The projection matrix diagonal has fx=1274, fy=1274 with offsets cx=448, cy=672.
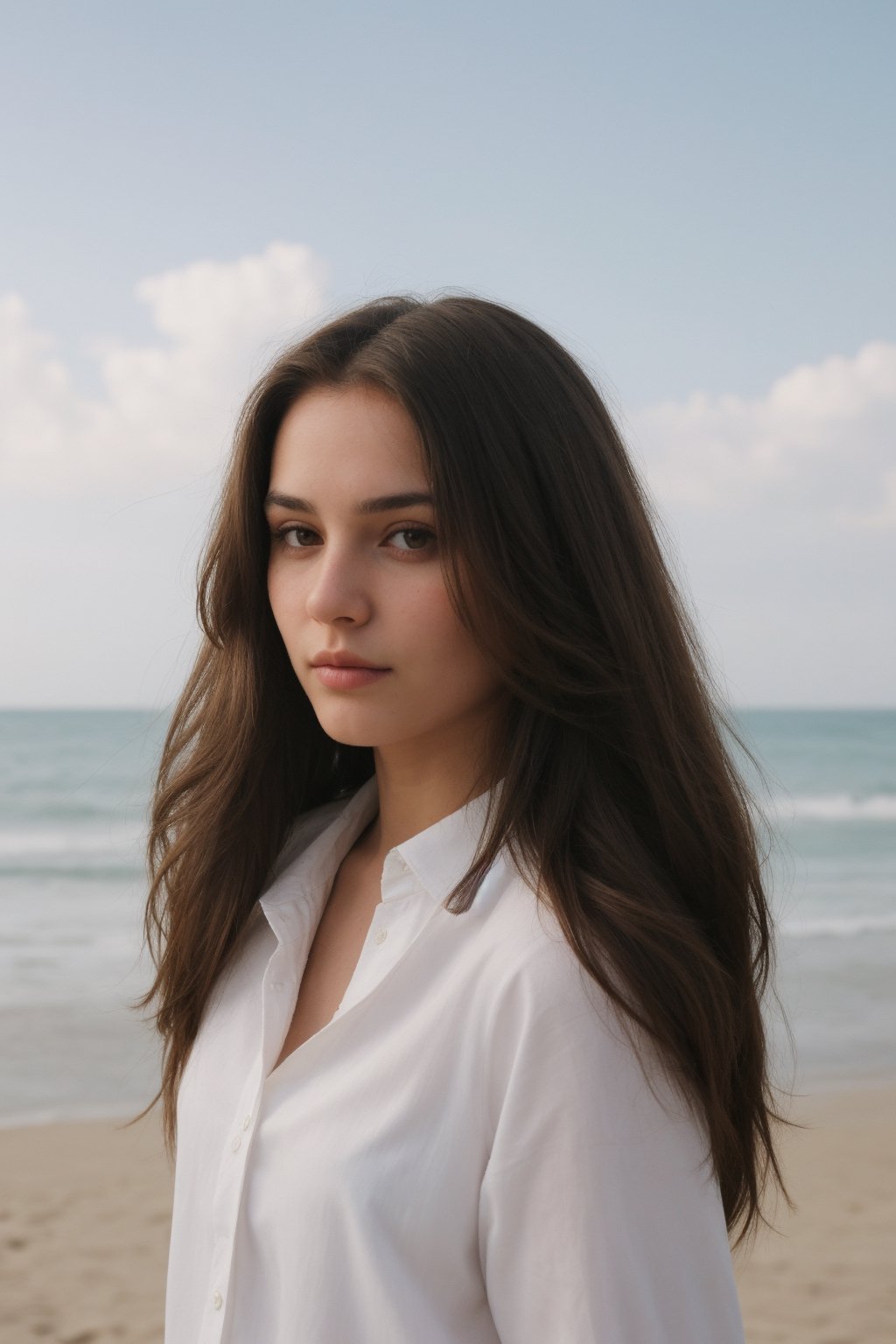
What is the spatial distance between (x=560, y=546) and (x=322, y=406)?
0.39 metres

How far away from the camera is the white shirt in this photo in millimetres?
1392

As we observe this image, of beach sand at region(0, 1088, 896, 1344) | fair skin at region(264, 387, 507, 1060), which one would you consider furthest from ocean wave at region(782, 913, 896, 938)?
fair skin at region(264, 387, 507, 1060)

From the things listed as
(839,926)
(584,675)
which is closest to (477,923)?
(584,675)

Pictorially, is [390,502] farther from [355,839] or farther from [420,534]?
A: [355,839]

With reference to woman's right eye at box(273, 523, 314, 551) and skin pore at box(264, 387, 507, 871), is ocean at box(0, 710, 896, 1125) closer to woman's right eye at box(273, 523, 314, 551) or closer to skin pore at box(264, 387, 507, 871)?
skin pore at box(264, 387, 507, 871)

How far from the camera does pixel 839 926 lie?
39.2 ft

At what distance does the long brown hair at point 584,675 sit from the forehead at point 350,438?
2 cm

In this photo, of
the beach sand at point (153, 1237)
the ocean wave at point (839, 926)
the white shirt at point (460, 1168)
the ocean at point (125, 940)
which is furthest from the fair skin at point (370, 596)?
the ocean wave at point (839, 926)

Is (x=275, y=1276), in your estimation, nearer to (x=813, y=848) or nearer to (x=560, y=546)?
(x=560, y=546)

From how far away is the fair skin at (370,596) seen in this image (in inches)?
64.2

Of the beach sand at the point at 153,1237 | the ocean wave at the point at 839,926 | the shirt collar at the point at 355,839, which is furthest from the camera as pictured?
the ocean wave at the point at 839,926

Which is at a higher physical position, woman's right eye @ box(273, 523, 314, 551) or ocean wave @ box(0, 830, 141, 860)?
woman's right eye @ box(273, 523, 314, 551)

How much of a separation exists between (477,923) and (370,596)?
0.44m

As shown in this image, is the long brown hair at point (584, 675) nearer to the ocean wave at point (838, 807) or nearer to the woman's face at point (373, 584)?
the woman's face at point (373, 584)
